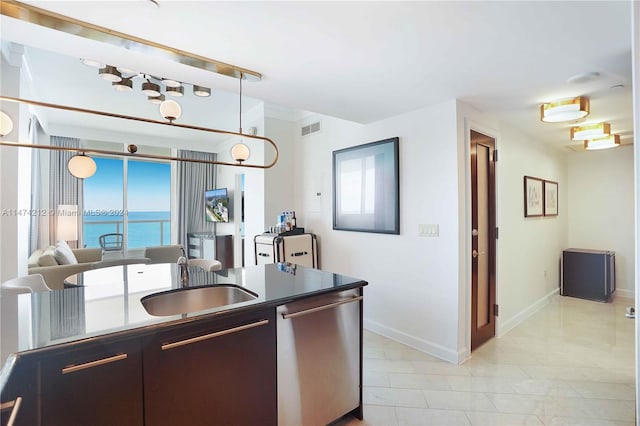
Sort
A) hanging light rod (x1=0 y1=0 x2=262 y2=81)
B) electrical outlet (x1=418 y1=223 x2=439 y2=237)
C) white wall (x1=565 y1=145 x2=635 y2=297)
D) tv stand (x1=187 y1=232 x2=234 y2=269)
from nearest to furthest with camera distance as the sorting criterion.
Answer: hanging light rod (x1=0 y1=0 x2=262 y2=81) < electrical outlet (x1=418 y1=223 x2=439 y2=237) < white wall (x1=565 y1=145 x2=635 y2=297) < tv stand (x1=187 y1=232 x2=234 y2=269)

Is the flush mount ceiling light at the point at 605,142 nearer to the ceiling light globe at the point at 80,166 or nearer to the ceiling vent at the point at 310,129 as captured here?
the ceiling vent at the point at 310,129

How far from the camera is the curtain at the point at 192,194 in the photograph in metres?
6.90

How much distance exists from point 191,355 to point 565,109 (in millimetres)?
3543

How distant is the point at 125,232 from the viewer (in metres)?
6.18

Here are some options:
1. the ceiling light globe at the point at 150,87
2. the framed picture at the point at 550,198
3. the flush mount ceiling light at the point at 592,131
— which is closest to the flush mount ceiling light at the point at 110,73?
the ceiling light globe at the point at 150,87

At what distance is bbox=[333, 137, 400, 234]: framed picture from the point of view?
3.28m

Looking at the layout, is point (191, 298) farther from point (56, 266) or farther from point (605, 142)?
point (605, 142)

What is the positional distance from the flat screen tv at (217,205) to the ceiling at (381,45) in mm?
4098

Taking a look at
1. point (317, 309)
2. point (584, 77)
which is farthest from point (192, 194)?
point (584, 77)

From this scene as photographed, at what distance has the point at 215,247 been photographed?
6207mm

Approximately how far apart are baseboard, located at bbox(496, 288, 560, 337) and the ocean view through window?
6507 mm

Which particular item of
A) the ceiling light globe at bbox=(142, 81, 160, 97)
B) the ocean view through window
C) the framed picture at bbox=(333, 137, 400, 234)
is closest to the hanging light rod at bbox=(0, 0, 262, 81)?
the ceiling light globe at bbox=(142, 81, 160, 97)

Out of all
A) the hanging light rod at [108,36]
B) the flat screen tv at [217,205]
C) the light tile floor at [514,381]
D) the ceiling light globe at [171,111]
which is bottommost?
the light tile floor at [514,381]

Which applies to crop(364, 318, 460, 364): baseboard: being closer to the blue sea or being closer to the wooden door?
the wooden door
